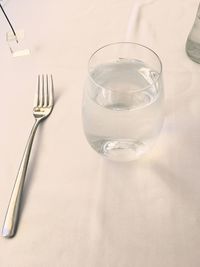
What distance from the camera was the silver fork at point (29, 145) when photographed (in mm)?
327

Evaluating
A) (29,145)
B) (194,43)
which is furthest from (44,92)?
(194,43)

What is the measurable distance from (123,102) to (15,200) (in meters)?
0.16

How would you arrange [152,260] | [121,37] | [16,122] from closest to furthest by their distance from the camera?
[152,260] → [16,122] → [121,37]

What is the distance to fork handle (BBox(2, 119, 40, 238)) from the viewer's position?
323 mm

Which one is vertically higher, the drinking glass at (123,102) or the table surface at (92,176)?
the drinking glass at (123,102)

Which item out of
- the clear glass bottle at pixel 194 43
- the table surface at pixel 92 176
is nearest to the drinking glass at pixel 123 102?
the table surface at pixel 92 176

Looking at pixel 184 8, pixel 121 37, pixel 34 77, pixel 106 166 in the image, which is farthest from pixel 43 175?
pixel 184 8

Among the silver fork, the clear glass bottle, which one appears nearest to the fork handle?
the silver fork

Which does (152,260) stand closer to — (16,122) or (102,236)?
(102,236)

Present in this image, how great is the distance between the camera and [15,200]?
34cm

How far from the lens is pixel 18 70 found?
498 millimetres

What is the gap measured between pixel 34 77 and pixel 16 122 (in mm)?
94

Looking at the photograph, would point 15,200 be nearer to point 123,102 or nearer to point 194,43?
point 123,102

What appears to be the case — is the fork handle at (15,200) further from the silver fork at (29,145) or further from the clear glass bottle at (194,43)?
the clear glass bottle at (194,43)
